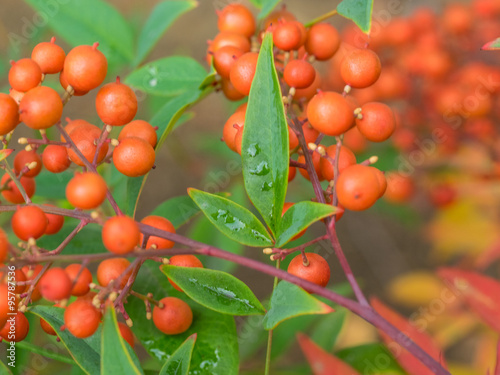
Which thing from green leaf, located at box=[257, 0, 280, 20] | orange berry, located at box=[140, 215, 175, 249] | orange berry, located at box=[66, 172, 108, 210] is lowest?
orange berry, located at box=[140, 215, 175, 249]

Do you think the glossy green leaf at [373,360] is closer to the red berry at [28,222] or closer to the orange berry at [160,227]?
the orange berry at [160,227]

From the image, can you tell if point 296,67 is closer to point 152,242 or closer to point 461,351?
point 152,242

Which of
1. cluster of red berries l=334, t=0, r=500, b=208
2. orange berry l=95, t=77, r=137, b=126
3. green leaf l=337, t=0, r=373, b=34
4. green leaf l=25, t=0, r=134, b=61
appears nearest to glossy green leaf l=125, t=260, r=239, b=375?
orange berry l=95, t=77, r=137, b=126

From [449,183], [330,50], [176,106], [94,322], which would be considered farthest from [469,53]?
[94,322]

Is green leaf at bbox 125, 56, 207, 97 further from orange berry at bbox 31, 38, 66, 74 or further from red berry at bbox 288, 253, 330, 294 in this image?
red berry at bbox 288, 253, 330, 294

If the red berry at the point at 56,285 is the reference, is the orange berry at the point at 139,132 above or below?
above

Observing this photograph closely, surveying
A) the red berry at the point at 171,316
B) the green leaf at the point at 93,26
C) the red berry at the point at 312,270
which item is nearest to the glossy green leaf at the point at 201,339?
the red berry at the point at 171,316
